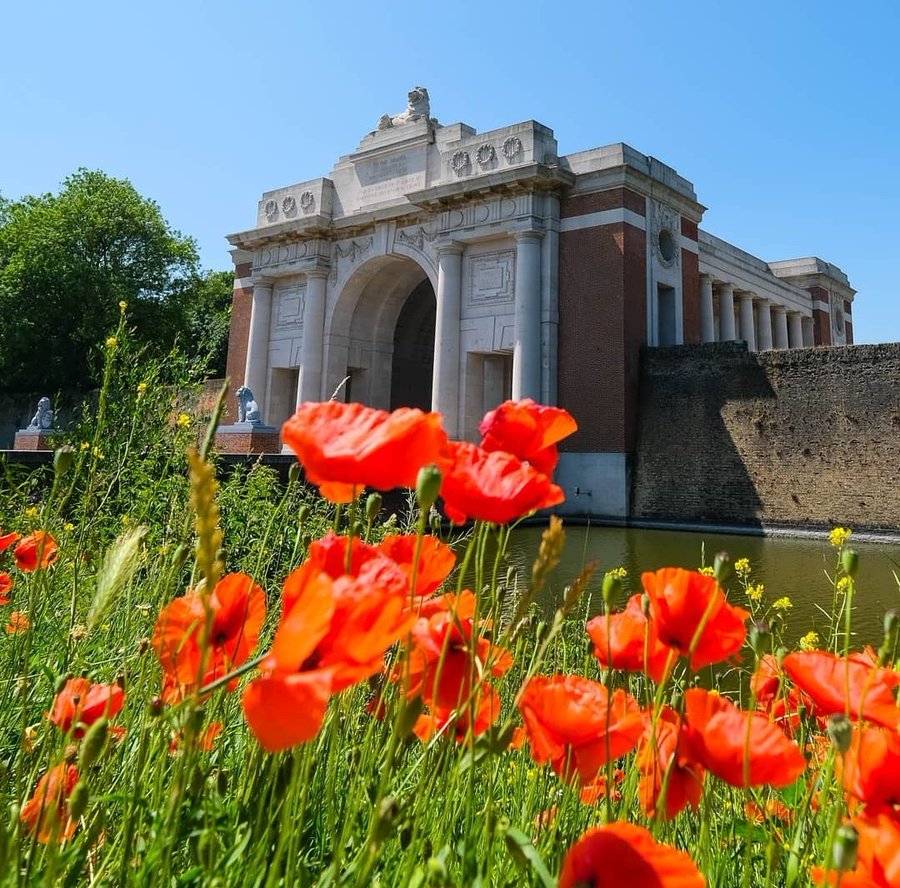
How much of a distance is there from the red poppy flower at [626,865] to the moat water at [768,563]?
218cm

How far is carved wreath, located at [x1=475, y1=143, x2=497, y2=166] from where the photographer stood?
63.8ft

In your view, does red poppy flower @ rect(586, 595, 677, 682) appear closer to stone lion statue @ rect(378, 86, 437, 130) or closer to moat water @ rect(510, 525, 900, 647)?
A: moat water @ rect(510, 525, 900, 647)

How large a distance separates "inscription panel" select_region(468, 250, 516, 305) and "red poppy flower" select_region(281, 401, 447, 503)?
18.9 metres

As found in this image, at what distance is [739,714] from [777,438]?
1693 cm

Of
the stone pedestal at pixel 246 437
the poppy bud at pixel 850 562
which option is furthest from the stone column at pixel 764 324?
the poppy bud at pixel 850 562

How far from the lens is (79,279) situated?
28469 millimetres

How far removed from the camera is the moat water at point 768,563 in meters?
6.11

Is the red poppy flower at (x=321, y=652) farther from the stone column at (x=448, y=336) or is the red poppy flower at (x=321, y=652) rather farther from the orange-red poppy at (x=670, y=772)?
the stone column at (x=448, y=336)

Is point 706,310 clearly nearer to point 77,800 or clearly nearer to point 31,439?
point 31,439

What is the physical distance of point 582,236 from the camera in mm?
18688

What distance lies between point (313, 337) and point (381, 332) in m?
2.50

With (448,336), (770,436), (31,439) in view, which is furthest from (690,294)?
(31,439)

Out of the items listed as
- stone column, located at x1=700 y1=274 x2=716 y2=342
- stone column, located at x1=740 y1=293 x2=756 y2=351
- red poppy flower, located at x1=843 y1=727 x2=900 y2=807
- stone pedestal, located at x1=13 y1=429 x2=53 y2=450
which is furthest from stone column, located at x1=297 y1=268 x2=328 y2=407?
red poppy flower, located at x1=843 y1=727 x2=900 y2=807

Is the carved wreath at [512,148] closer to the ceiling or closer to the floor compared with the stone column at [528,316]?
closer to the ceiling
